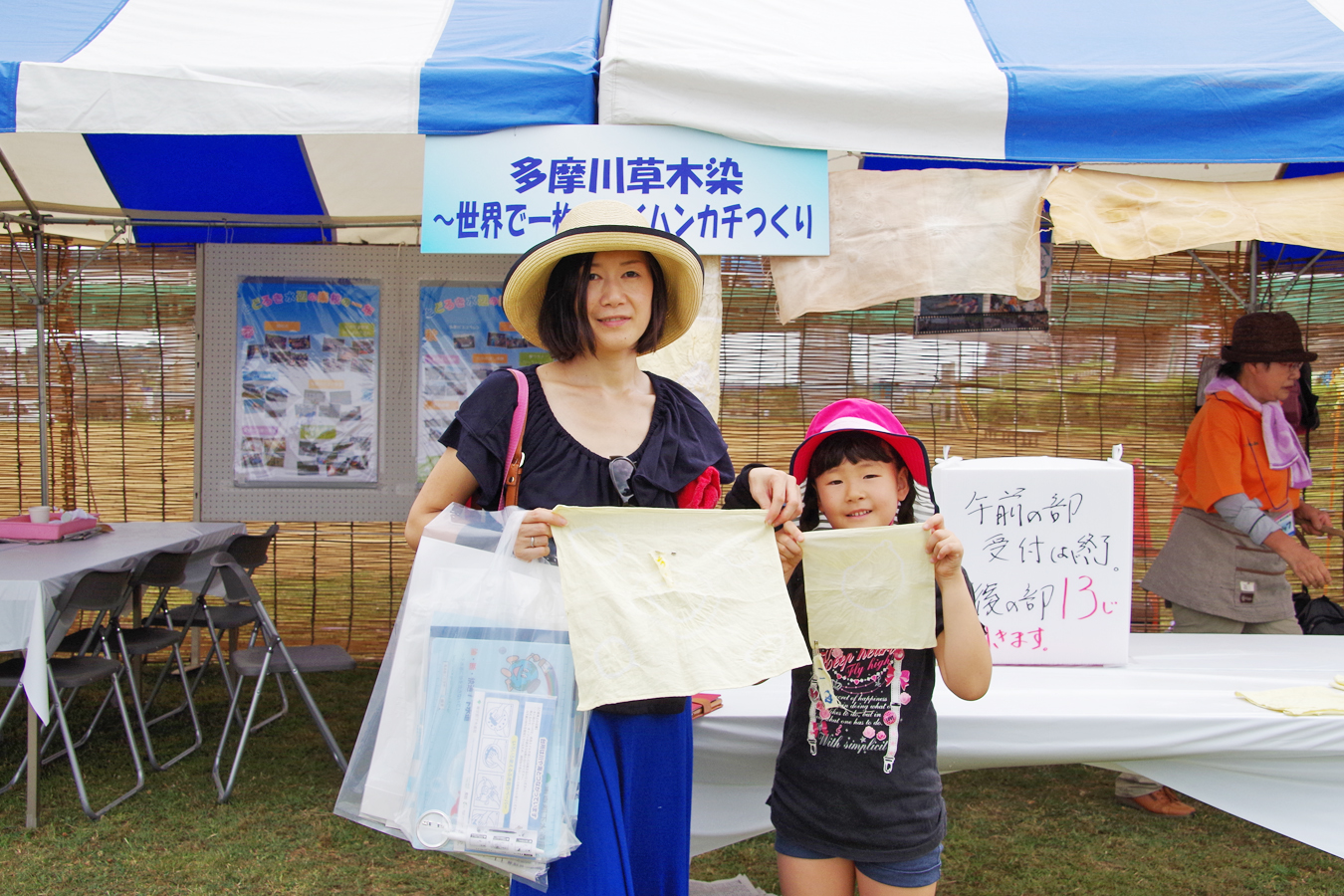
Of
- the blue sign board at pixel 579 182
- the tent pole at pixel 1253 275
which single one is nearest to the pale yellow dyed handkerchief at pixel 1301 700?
the blue sign board at pixel 579 182

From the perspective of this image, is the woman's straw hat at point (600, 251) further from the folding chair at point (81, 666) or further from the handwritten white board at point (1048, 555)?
the folding chair at point (81, 666)

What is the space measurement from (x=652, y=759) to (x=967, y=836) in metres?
2.38

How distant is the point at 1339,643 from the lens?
11.3 feet

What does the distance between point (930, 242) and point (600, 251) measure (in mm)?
1669

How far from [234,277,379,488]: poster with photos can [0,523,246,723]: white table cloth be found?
0.41m

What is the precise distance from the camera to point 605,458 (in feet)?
5.75

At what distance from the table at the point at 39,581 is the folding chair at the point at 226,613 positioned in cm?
31

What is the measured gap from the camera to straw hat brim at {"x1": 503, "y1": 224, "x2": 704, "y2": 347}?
1.77 meters

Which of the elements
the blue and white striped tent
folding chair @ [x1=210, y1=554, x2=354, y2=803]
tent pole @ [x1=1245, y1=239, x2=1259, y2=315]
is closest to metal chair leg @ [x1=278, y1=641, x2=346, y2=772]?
folding chair @ [x1=210, y1=554, x2=354, y2=803]

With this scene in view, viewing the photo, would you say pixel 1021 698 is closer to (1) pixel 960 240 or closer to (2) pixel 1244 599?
(1) pixel 960 240

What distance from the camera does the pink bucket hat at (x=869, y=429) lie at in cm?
192

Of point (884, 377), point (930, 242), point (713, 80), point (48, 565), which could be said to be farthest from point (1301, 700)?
point (48, 565)

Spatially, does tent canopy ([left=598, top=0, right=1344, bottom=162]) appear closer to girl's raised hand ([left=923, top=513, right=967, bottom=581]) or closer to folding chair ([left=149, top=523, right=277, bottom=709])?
girl's raised hand ([left=923, top=513, right=967, bottom=581])

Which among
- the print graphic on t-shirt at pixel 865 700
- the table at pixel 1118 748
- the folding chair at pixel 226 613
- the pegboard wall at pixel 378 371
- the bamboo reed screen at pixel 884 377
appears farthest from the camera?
the bamboo reed screen at pixel 884 377
